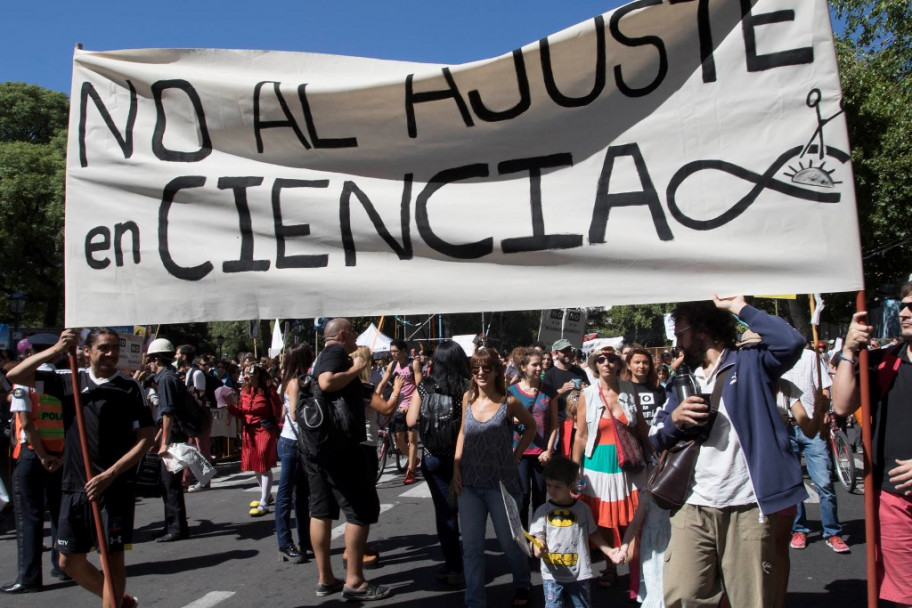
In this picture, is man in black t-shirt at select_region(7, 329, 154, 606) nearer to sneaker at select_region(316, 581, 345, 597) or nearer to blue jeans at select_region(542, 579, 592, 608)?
sneaker at select_region(316, 581, 345, 597)

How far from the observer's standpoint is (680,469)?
3.40 m

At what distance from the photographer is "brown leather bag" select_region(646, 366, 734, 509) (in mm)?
3354

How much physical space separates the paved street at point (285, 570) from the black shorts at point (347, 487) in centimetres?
72

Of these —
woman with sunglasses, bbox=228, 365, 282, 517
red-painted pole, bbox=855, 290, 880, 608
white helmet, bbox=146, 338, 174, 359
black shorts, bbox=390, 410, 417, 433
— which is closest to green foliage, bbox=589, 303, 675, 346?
black shorts, bbox=390, 410, 417, 433

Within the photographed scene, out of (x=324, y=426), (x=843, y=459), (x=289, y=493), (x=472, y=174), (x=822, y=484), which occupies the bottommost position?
(x=843, y=459)

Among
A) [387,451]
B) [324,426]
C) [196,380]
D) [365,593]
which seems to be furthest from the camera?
[387,451]

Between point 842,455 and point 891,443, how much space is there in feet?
22.5

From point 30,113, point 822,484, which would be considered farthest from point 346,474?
point 30,113

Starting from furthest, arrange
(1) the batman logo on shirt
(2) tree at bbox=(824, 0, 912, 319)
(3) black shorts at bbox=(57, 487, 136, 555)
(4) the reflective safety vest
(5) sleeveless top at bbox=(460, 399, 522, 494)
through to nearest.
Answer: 1. (2) tree at bbox=(824, 0, 912, 319)
2. (4) the reflective safety vest
3. (5) sleeveless top at bbox=(460, 399, 522, 494)
4. (1) the batman logo on shirt
5. (3) black shorts at bbox=(57, 487, 136, 555)

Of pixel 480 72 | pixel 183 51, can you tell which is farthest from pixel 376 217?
pixel 183 51

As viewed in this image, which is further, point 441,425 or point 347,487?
point 441,425

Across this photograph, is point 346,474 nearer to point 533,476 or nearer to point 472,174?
point 533,476

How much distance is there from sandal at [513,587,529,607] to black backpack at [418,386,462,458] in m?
1.03

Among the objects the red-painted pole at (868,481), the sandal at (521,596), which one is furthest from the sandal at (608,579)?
the red-painted pole at (868,481)
